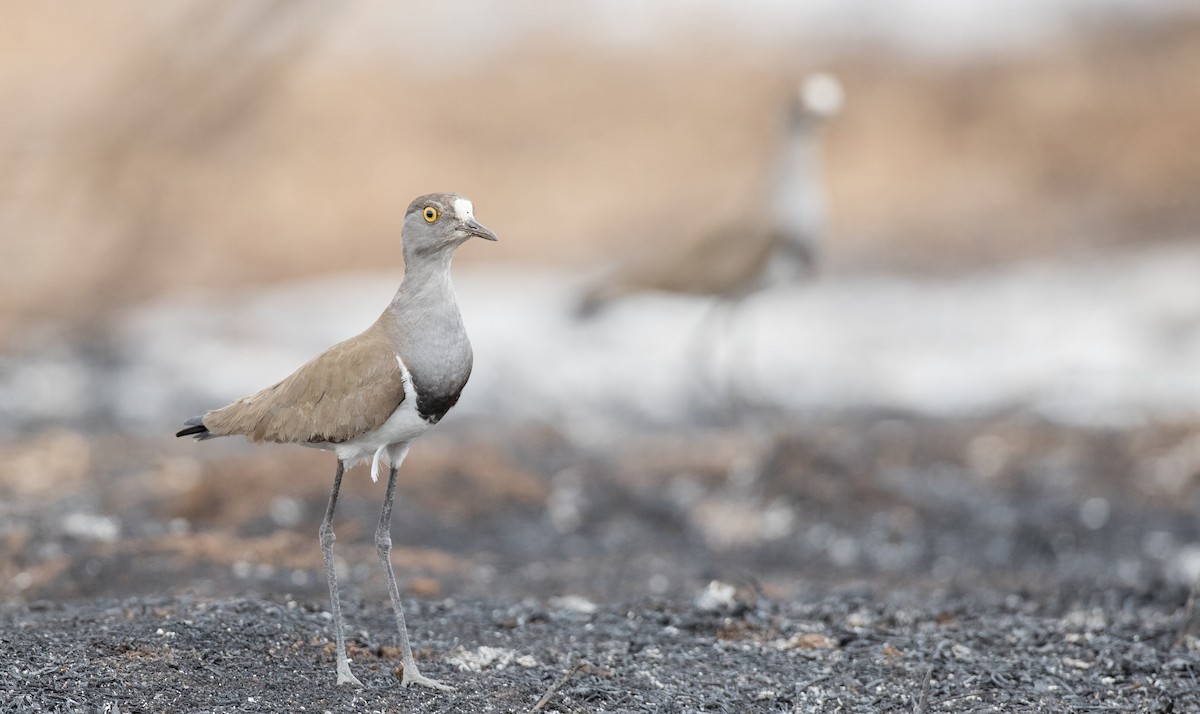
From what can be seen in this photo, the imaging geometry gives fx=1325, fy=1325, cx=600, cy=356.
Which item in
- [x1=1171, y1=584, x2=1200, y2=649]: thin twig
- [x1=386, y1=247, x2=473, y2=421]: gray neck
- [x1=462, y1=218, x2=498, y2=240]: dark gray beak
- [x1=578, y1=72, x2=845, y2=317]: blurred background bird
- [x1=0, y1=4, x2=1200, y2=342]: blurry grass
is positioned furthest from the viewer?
[x1=0, y1=4, x2=1200, y2=342]: blurry grass

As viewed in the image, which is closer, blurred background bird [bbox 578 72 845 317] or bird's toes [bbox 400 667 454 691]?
bird's toes [bbox 400 667 454 691]

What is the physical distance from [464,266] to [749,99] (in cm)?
920

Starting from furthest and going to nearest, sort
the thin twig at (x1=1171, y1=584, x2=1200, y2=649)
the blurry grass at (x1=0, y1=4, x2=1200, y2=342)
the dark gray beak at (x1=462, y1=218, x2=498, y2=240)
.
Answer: the blurry grass at (x1=0, y1=4, x2=1200, y2=342) < the thin twig at (x1=1171, y1=584, x2=1200, y2=649) < the dark gray beak at (x1=462, y1=218, x2=498, y2=240)

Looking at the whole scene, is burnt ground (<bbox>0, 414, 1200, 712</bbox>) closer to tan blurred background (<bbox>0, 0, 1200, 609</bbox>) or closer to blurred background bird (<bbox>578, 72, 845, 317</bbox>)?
tan blurred background (<bbox>0, 0, 1200, 609</bbox>)

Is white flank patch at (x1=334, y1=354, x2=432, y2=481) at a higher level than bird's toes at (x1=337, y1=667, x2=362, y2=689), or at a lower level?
higher

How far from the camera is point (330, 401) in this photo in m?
4.67

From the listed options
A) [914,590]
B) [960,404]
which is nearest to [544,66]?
[960,404]

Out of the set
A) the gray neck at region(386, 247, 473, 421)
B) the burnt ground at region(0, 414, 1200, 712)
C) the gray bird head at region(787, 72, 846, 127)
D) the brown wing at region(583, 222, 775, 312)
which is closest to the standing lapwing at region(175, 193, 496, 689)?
the gray neck at region(386, 247, 473, 421)

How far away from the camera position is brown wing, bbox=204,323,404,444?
457 centimetres

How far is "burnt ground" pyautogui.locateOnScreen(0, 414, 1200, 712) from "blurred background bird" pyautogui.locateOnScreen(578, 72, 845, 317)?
120 cm

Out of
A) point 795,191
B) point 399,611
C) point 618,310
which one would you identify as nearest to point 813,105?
point 795,191

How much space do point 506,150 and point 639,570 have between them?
1546 cm

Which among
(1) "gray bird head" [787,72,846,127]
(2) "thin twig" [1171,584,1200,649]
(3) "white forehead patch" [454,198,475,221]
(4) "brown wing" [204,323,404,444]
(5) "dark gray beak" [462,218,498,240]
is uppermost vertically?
(1) "gray bird head" [787,72,846,127]

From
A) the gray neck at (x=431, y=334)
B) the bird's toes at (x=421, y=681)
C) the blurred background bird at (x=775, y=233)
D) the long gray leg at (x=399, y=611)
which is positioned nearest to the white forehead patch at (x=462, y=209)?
the gray neck at (x=431, y=334)
